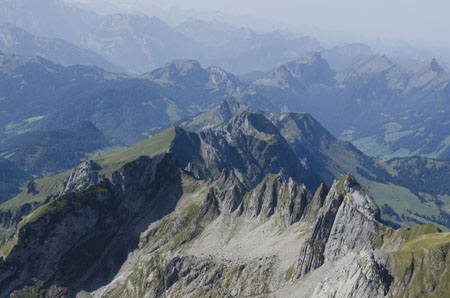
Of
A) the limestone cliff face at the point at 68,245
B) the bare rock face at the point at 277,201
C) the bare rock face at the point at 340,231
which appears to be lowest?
the limestone cliff face at the point at 68,245

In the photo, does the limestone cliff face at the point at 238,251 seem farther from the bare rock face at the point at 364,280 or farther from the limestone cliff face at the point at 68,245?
the limestone cliff face at the point at 68,245

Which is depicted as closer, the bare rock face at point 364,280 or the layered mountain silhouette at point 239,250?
the bare rock face at point 364,280

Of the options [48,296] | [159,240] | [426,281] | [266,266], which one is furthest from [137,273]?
[426,281]

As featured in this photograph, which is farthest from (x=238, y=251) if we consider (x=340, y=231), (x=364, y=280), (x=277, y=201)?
(x=364, y=280)

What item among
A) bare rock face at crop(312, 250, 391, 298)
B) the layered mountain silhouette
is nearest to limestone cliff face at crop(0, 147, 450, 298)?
bare rock face at crop(312, 250, 391, 298)

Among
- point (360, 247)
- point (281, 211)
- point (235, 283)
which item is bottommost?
point (235, 283)

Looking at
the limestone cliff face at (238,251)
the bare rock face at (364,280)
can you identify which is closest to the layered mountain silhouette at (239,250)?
the bare rock face at (364,280)

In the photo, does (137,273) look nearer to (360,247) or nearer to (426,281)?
(360,247)

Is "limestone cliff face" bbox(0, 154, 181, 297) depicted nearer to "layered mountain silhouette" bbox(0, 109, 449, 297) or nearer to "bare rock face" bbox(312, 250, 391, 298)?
"layered mountain silhouette" bbox(0, 109, 449, 297)
